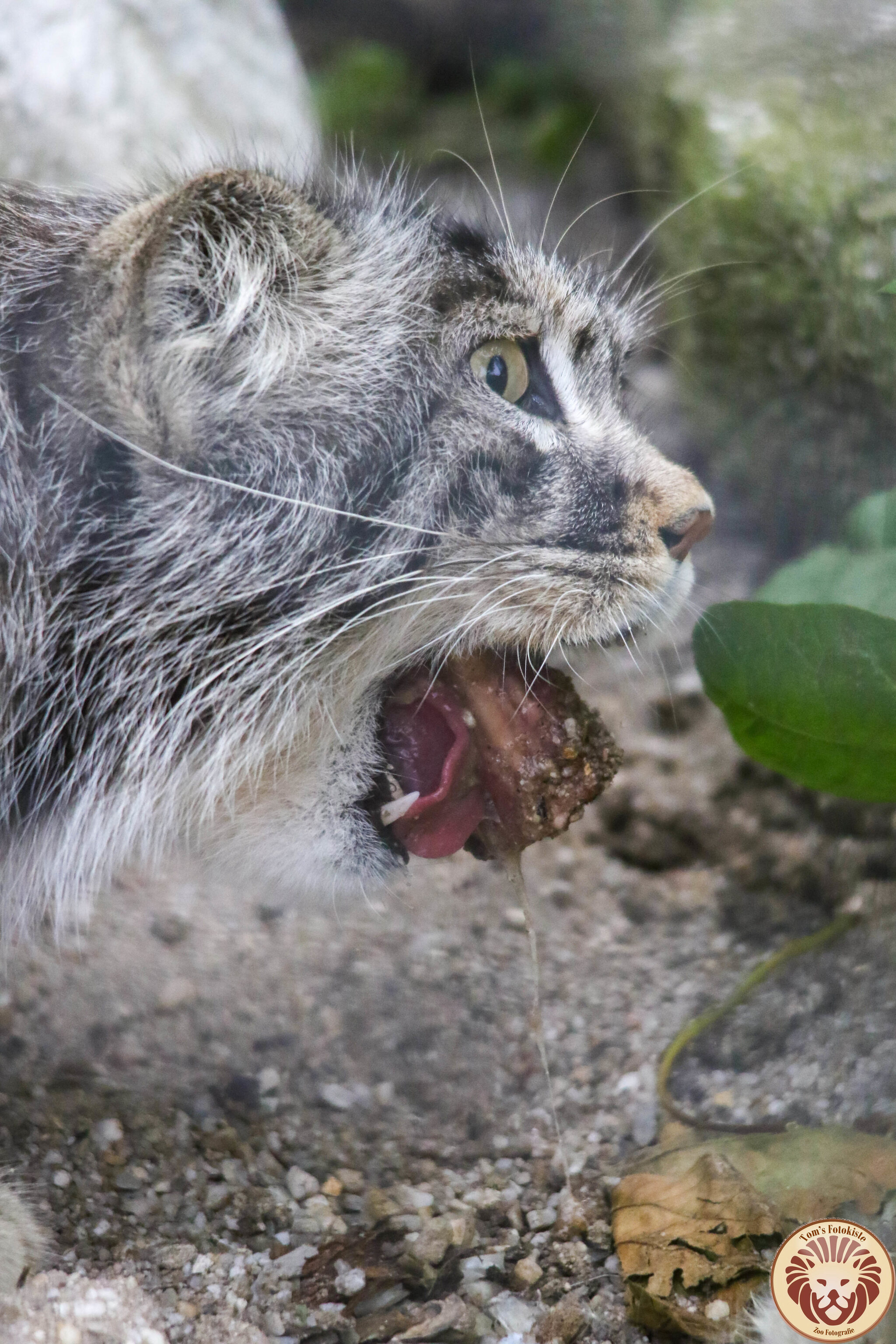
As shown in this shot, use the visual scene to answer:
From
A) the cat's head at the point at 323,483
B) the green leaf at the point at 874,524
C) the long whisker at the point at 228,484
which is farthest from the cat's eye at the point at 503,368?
the green leaf at the point at 874,524

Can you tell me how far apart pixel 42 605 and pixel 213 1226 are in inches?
28.6

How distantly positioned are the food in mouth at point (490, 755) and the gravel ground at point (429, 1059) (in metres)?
0.18

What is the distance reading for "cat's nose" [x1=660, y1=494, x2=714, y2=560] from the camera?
1524mm

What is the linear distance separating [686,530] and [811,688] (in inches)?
9.9

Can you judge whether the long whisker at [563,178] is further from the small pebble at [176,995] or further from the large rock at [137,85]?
the small pebble at [176,995]

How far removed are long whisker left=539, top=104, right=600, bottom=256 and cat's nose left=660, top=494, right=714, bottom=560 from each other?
47 cm

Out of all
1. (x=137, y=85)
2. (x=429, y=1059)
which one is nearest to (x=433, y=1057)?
(x=429, y=1059)

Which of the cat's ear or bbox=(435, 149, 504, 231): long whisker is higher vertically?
bbox=(435, 149, 504, 231): long whisker

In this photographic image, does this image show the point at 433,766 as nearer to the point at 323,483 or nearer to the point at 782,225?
the point at 323,483

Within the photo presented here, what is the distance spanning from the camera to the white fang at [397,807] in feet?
5.04

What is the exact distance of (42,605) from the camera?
1404mm

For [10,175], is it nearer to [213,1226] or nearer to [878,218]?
[878,218]

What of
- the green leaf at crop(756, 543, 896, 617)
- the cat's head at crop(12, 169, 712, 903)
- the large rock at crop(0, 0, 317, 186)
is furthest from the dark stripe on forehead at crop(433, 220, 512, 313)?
the large rock at crop(0, 0, 317, 186)

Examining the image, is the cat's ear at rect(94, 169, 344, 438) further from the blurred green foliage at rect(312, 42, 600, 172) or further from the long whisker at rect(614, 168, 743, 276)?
the blurred green foliage at rect(312, 42, 600, 172)
